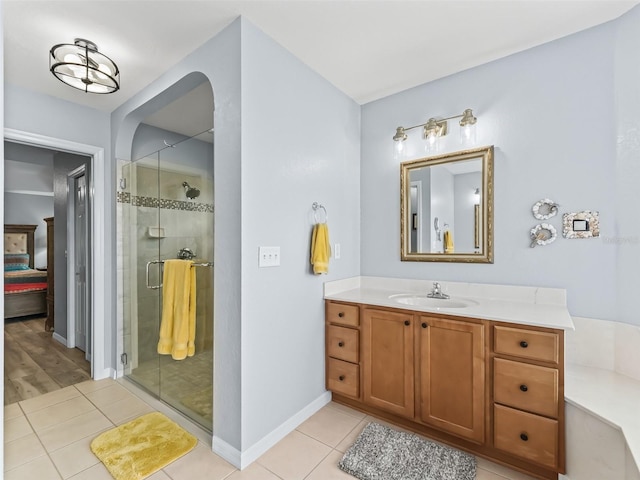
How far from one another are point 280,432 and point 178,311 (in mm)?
1085

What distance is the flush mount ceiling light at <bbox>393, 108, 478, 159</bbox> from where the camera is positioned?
2194mm

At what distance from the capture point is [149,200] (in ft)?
8.56

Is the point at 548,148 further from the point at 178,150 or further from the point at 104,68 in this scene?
the point at 104,68

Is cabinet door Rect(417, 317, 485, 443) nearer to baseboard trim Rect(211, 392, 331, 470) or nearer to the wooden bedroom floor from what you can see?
baseboard trim Rect(211, 392, 331, 470)

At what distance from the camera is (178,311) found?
231 cm

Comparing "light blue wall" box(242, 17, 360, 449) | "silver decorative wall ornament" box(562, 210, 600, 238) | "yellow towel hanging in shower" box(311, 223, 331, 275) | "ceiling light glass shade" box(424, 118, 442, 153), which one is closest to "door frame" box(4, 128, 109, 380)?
"light blue wall" box(242, 17, 360, 449)

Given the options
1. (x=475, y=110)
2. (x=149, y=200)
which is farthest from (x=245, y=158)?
(x=475, y=110)

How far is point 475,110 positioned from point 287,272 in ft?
5.72

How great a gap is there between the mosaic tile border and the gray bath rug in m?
1.78

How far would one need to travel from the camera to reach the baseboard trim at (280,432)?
178cm

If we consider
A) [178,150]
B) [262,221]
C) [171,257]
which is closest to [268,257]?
[262,221]

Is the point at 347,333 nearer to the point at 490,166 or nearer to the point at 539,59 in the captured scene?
the point at 490,166

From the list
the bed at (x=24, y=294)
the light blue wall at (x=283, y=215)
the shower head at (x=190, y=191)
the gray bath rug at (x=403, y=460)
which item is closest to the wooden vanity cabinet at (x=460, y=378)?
the gray bath rug at (x=403, y=460)

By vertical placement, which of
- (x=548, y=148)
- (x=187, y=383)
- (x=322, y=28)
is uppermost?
(x=322, y=28)
